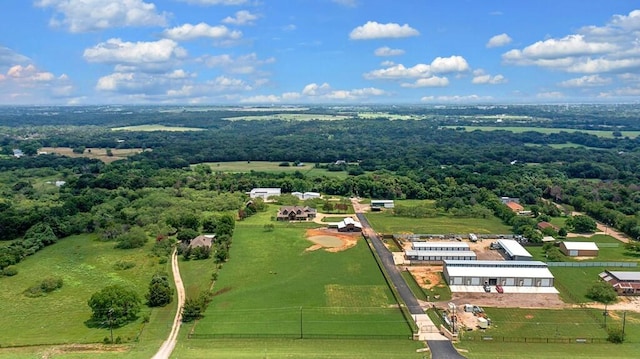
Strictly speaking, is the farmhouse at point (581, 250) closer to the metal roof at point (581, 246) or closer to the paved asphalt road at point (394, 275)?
the metal roof at point (581, 246)

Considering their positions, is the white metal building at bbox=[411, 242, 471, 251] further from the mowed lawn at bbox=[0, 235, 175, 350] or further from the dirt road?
the mowed lawn at bbox=[0, 235, 175, 350]

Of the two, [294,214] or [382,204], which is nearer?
[294,214]

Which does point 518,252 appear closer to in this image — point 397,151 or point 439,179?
point 439,179

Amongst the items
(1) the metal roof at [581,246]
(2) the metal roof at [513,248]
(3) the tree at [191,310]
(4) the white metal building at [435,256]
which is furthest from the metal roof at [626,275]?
(3) the tree at [191,310]

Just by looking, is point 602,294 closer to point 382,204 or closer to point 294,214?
point 382,204

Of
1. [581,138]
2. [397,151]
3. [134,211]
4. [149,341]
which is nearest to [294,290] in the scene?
[149,341]

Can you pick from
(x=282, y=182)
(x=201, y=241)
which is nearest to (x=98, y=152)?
(x=282, y=182)

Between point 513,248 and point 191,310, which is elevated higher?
point 513,248
